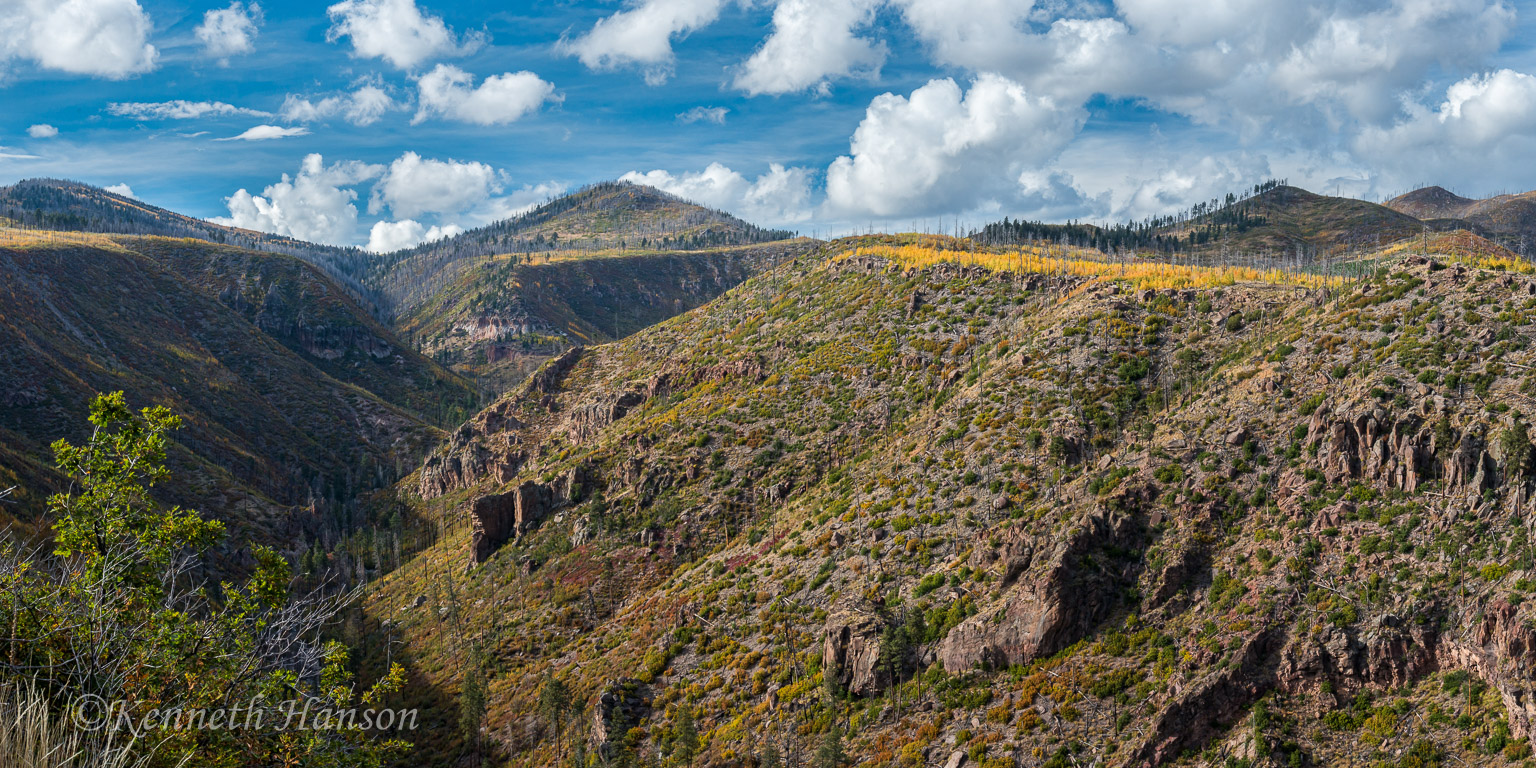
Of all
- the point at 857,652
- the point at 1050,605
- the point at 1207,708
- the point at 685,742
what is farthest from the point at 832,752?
the point at 1207,708

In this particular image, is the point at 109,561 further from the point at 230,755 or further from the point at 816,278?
the point at 816,278

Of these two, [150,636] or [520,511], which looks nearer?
[150,636]

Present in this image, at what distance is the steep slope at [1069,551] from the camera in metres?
48.9

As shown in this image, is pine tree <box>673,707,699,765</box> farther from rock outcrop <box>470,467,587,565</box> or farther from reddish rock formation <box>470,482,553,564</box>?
reddish rock formation <box>470,482,553,564</box>

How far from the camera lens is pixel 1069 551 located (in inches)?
2483

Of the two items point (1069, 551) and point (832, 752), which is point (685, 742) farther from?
point (1069, 551)

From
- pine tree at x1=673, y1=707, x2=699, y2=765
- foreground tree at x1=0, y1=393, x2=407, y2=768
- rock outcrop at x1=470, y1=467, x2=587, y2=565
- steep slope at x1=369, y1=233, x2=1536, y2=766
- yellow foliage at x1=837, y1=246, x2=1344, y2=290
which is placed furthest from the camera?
rock outcrop at x1=470, y1=467, x2=587, y2=565

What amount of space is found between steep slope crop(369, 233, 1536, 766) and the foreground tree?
48446 millimetres

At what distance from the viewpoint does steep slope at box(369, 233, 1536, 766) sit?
48.9 meters

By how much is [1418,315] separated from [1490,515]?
26.2m

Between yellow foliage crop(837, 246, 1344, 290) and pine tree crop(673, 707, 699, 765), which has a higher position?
yellow foliage crop(837, 246, 1344, 290)

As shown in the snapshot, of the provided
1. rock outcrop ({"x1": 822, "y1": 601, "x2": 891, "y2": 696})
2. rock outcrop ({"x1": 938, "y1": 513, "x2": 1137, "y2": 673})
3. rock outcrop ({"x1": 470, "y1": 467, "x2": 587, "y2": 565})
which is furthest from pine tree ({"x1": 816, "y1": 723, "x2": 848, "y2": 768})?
rock outcrop ({"x1": 470, "y1": 467, "x2": 587, "y2": 565})

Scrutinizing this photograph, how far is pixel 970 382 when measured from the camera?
99.9 metres

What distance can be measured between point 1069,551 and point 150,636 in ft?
199
